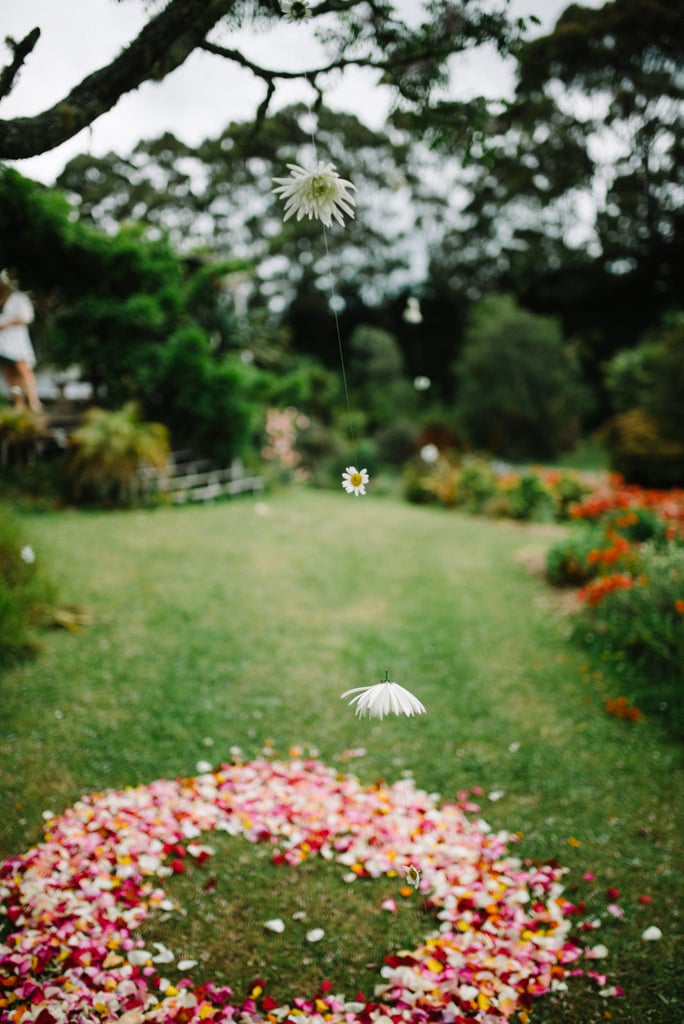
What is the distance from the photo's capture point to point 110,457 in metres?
9.22

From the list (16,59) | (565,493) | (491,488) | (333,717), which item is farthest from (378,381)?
(16,59)

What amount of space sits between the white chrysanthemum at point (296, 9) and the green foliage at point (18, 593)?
382 cm

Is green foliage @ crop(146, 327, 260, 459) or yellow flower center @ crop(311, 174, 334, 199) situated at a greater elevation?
green foliage @ crop(146, 327, 260, 459)

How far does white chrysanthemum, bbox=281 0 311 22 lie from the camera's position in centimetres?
263

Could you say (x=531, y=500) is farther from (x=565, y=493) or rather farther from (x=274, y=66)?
(x=274, y=66)

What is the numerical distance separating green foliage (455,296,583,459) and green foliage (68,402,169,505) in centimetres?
802

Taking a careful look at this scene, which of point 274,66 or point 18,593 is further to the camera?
point 18,593

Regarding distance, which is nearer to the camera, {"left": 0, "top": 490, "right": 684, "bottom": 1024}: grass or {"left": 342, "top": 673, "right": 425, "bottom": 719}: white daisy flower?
{"left": 342, "top": 673, "right": 425, "bottom": 719}: white daisy flower

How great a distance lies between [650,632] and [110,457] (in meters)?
7.16

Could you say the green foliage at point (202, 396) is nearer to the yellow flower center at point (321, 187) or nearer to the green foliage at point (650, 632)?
the green foliage at point (650, 632)

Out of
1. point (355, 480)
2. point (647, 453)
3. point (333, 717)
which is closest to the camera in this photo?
point (355, 480)

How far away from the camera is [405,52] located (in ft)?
11.1

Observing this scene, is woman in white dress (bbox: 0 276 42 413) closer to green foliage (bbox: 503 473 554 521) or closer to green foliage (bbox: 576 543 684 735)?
green foliage (bbox: 576 543 684 735)

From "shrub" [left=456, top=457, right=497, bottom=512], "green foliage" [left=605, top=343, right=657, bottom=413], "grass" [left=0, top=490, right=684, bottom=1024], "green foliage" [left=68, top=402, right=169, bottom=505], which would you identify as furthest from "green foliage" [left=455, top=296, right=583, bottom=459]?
"green foliage" [left=68, top=402, right=169, bottom=505]
